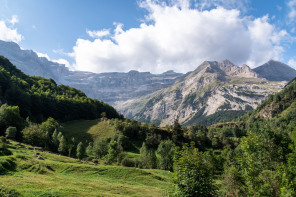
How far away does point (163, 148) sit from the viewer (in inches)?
3499

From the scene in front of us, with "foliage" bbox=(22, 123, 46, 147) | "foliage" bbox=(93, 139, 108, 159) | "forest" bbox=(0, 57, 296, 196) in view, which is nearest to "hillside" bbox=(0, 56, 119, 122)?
"forest" bbox=(0, 57, 296, 196)

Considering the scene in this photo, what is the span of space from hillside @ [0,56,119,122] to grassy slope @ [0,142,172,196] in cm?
9697

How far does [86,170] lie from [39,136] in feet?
131

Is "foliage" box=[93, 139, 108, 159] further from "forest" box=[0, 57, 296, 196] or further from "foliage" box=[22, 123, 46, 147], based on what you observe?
"foliage" box=[22, 123, 46, 147]

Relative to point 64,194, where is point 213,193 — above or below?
above

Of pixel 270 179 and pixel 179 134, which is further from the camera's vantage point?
pixel 179 134

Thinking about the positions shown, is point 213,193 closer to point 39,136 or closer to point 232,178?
point 232,178

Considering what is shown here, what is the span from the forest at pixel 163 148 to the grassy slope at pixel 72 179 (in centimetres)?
450

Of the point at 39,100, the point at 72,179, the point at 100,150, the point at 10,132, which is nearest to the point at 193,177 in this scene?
the point at 72,179

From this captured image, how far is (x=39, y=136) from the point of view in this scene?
7244cm

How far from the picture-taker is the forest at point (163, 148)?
18.3 metres

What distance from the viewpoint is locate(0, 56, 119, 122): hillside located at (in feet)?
415

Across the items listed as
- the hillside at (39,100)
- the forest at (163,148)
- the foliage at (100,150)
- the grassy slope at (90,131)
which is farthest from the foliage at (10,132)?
the hillside at (39,100)

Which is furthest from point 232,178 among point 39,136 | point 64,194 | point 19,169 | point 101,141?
point 39,136
